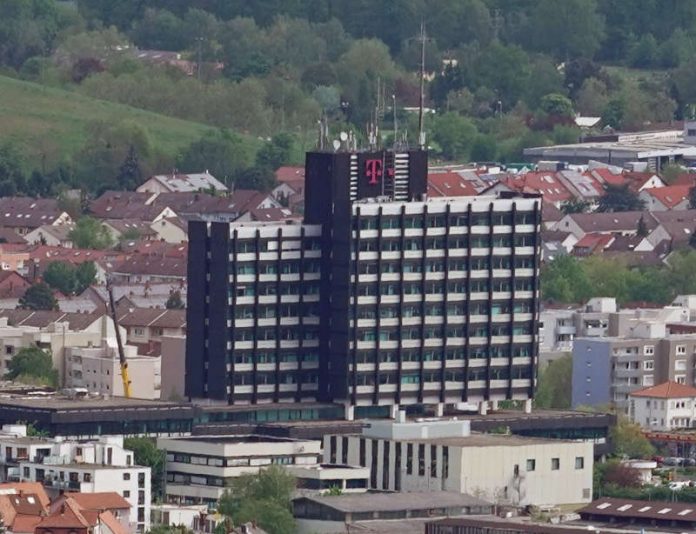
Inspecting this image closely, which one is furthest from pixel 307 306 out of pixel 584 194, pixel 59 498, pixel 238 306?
pixel 584 194

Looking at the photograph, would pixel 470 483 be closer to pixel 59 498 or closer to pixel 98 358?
pixel 59 498

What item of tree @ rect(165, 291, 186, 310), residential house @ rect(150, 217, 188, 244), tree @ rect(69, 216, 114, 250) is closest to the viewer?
tree @ rect(165, 291, 186, 310)

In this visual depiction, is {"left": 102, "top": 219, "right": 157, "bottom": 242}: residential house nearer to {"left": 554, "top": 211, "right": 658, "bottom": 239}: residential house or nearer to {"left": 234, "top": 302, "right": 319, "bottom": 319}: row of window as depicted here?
{"left": 554, "top": 211, "right": 658, "bottom": 239}: residential house

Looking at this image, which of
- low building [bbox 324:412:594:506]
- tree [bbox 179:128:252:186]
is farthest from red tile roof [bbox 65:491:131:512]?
tree [bbox 179:128:252:186]

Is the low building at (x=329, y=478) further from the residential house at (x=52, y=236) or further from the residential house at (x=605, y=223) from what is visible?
the residential house at (x=52, y=236)

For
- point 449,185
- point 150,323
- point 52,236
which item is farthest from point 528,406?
point 449,185

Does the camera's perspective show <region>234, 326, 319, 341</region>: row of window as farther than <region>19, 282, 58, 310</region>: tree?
No

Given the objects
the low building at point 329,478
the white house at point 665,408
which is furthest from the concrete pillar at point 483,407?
the white house at point 665,408

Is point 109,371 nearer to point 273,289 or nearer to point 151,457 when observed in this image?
point 273,289
